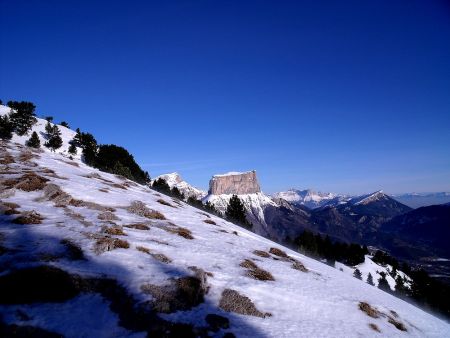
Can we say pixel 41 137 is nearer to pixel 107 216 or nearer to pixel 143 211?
Answer: pixel 143 211

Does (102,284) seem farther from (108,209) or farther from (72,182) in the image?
(72,182)

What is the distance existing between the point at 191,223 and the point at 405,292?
341 feet

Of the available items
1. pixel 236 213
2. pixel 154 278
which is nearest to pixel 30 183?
pixel 154 278

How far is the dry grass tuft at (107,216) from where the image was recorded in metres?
28.2

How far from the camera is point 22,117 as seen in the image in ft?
401

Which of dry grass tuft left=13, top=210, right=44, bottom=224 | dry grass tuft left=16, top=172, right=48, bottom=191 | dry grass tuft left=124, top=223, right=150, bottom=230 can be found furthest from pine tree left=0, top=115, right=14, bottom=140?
dry grass tuft left=124, top=223, right=150, bottom=230

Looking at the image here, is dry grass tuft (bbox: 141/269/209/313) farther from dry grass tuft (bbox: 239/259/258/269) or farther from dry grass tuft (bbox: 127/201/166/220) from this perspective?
dry grass tuft (bbox: 127/201/166/220)

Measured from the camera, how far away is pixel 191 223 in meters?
37.8

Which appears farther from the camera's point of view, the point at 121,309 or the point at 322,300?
the point at 322,300

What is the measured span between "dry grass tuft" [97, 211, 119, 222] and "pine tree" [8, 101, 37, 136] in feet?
365

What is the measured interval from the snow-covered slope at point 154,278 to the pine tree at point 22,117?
338 ft

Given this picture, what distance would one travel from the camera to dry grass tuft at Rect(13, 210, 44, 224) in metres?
23.1

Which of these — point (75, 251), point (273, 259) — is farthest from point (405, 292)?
point (75, 251)

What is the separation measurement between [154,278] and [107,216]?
13.1 metres
